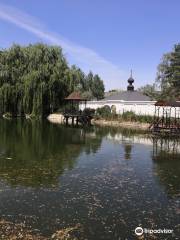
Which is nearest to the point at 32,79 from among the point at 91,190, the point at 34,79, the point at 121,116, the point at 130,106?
the point at 34,79

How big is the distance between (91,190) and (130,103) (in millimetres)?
33815

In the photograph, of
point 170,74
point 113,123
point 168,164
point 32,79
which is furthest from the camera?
point 170,74

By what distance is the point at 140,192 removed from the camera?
444 inches

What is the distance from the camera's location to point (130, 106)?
44.4 meters

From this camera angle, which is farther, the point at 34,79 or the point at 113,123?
the point at 34,79

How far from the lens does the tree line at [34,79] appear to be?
4562cm

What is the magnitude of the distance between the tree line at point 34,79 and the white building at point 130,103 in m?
4.87

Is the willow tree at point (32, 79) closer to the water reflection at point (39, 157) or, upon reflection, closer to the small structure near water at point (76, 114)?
the small structure near water at point (76, 114)

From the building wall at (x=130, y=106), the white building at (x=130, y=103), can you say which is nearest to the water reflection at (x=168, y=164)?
the building wall at (x=130, y=106)

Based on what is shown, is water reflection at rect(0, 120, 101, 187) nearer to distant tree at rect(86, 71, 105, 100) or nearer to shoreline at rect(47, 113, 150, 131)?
shoreline at rect(47, 113, 150, 131)

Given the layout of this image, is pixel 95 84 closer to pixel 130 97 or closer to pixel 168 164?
pixel 130 97

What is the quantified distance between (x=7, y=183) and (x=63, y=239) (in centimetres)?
468

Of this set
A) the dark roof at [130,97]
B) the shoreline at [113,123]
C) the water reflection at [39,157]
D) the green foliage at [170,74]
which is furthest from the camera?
the green foliage at [170,74]

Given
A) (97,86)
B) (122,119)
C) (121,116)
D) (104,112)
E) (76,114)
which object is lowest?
(122,119)
